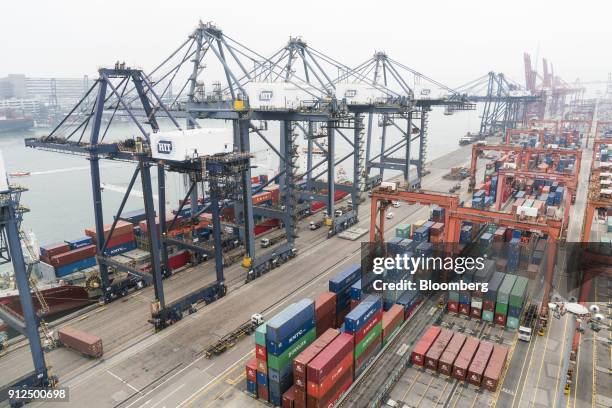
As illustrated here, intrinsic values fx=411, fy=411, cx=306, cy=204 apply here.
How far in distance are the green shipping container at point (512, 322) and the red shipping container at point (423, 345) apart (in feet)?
22.0

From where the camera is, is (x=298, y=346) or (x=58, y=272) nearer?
(x=298, y=346)

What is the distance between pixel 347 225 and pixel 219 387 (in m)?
33.7

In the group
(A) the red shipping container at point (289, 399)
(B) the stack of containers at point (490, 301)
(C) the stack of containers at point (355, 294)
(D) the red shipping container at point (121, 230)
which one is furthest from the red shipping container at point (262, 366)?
(D) the red shipping container at point (121, 230)

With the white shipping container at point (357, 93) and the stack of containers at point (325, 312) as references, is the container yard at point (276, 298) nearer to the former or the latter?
the stack of containers at point (325, 312)

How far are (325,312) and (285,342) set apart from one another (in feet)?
17.7

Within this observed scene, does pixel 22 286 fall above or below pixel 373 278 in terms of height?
above

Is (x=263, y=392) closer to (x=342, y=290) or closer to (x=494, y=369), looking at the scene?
(x=342, y=290)

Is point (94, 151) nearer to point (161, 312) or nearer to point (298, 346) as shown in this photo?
point (161, 312)

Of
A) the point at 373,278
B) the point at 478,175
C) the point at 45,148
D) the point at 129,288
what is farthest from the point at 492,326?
the point at 478,175

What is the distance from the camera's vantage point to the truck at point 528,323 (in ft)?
101

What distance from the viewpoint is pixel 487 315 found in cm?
3306

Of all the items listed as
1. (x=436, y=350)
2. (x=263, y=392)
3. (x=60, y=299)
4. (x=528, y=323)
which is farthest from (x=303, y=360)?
(x=60, y=299)

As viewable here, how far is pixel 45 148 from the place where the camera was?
38.4 metres

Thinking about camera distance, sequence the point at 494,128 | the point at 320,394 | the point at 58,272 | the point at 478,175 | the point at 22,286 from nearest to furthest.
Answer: the point at 320,394, the point at 22,286, the point at 58,272, the point at 478,175, the point at 494,128
